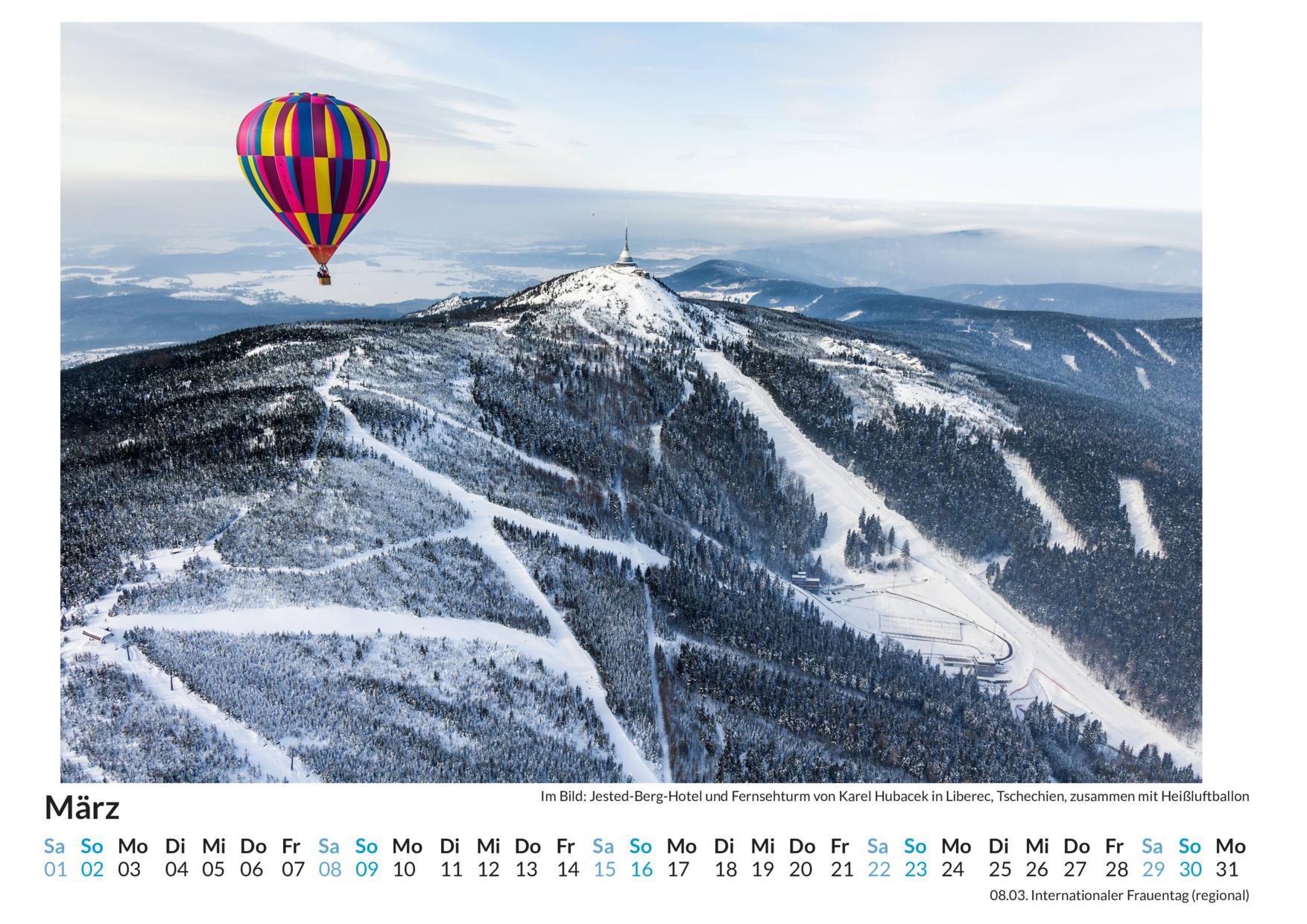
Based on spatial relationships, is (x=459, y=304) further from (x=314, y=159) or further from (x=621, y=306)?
(x=314, y=159)

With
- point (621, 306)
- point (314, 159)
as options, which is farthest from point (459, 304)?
point (314, 159)

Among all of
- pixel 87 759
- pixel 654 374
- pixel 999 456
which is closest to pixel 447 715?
pixel 87 759

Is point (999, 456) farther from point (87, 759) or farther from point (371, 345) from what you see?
point (87, 759)

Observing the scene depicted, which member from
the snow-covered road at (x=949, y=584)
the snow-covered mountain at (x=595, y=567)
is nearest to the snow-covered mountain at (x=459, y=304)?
the snow-covered mountain at (x=595, y=567)

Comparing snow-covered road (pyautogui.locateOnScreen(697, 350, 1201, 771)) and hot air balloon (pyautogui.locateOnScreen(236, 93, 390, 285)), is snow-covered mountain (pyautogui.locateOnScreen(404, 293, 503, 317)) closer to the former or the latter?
snow-covered road (pyautogui.locateOnScreen(697, 350, 1201, 771))

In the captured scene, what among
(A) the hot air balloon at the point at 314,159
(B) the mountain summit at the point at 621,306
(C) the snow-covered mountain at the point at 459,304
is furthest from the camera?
(C) the snow-covered mountain at the point at 459,304

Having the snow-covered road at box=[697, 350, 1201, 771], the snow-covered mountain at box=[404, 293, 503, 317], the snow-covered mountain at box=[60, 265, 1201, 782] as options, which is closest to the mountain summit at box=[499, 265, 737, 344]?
the snow-covered mountain at box=[60, 265, 1201, 782]

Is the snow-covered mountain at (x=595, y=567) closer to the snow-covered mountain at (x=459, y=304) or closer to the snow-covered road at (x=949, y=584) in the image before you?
the snow-covered road at (x=949, y=584)

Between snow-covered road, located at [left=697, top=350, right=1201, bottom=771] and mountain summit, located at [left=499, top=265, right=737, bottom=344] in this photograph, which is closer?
snow-covered road, located at [left=697, top=350, right=1201, bottom=771]
